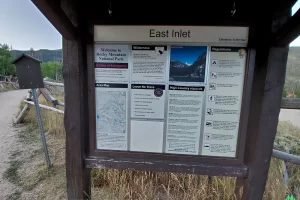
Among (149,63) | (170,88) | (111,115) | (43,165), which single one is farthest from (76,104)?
(43,165)

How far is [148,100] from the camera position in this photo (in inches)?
63.2

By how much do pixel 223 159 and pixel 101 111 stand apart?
47.7 inches

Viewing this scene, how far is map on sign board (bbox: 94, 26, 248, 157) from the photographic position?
1.50 m

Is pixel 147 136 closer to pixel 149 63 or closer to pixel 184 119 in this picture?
pixel 184 119

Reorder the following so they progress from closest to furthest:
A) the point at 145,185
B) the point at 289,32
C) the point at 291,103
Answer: the point at 289,32, the point at 291,103, the point at 145,185

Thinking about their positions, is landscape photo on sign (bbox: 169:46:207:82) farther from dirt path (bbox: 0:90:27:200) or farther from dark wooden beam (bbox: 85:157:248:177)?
dirt path (bbox: 0:90:27:200)

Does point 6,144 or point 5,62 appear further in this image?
point 5,62

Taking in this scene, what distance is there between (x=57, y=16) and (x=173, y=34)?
2.95 ft

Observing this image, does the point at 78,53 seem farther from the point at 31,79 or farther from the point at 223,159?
the point at 31,79

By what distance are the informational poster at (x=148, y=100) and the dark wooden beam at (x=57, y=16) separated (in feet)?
2.20

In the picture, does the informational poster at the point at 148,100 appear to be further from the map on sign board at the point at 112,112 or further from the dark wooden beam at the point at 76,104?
the dark wooden beam at the point at 76,104

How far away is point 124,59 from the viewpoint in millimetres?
1578

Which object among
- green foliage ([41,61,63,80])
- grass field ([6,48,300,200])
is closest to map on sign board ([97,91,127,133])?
grass field ([6,48,300,200])

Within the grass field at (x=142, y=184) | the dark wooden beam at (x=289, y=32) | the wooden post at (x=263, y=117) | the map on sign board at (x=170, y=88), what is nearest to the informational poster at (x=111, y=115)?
the map on sign board at (x=170, y=88)
